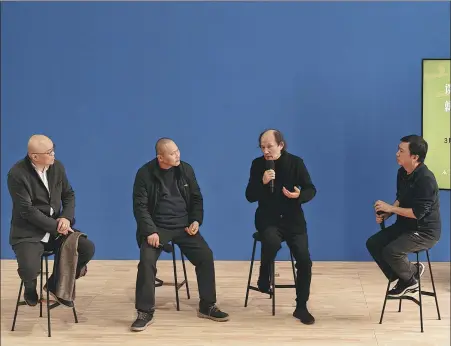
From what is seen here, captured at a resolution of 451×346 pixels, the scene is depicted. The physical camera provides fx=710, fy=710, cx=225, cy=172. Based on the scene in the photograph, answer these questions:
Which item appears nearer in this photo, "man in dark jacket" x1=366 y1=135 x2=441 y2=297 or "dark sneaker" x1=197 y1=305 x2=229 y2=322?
"man in dark jacket" x1=366 y1=135 x2=441 y2=297

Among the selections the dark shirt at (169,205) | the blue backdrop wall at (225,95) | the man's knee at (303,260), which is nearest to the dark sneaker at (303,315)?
the man's knee at (303,260)

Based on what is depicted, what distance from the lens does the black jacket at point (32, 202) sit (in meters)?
4.38

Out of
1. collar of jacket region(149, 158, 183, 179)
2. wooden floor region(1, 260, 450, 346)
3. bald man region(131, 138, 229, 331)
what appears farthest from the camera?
collar of jacket region(149, 158, 183, 179)

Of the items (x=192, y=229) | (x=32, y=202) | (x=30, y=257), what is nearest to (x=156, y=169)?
(x=192, y=229)

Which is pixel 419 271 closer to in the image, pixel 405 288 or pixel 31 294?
pixel 405 288

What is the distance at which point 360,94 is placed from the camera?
5855 millimetres

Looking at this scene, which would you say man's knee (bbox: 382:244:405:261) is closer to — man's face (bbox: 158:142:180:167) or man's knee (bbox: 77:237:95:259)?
man's face (bbox: 158:142:180:167)

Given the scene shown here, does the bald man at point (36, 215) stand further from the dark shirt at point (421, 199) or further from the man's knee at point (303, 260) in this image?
the dark shirt at point (421, 199)

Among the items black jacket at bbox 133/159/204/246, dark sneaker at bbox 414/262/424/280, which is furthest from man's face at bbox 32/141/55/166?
dark sneaker at bbox 414/262/424/280

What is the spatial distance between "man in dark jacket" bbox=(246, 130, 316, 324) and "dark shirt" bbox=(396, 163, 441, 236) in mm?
592

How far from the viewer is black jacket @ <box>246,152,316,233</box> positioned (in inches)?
185

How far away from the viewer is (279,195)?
4.73 meters

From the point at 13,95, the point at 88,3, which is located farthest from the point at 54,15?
the point at 13,95

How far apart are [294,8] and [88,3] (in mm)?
1701
